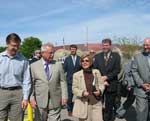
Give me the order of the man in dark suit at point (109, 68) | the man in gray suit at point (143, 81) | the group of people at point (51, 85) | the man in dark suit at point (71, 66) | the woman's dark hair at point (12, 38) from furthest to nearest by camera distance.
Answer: the man in dark suit at point (71, 66), the man in dark suit at point (109, 68), the man in gray suit at point (143, 81), the group of people at point (51, 85), the woman's dark hair at point (12, 38)

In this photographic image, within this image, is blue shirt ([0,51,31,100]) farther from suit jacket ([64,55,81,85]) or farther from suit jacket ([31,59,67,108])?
suit jacket ([64,55,81,85])

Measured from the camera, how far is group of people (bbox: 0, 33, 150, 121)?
6375 millimetres

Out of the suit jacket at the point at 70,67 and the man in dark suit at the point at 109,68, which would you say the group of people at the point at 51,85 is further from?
the suit jacket at the point at 70,67

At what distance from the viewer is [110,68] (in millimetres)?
9586

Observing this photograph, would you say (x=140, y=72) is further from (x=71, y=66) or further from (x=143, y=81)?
(x=71, y=66)

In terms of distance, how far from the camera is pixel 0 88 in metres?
6.40

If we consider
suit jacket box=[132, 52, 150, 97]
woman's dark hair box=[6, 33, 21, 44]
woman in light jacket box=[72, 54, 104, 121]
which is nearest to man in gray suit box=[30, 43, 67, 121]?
woman in light jacket box=[72, 54, 104, 121]

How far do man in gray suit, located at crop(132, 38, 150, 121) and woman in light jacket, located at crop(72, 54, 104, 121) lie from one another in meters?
1.16

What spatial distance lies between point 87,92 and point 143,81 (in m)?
1.53

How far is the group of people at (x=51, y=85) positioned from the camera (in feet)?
20.9

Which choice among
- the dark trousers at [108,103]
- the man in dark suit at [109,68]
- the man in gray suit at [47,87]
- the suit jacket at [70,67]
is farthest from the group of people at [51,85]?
the suit jacket at [70,67]

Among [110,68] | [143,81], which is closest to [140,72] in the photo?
[143,81]

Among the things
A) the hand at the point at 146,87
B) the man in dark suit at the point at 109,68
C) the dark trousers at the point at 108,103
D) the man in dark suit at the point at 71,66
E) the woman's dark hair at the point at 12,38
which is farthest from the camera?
the man in dark suit at the point at 71,66

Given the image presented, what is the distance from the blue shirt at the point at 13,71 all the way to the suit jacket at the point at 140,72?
8.82ft
